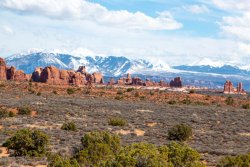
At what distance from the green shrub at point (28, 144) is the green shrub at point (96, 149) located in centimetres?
329

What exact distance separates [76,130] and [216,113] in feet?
89.3

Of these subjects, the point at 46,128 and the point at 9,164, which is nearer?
the point at 9,164

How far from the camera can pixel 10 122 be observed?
35.3 meters

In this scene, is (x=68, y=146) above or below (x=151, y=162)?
below

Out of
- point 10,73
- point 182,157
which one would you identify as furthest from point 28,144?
point 10,73

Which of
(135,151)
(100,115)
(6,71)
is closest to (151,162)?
(135,151)

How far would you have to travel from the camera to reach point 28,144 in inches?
912

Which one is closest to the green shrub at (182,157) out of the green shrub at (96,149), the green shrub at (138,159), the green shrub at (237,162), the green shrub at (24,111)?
the green shrub at (237,162)

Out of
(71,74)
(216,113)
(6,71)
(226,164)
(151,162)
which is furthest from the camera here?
(71,74)

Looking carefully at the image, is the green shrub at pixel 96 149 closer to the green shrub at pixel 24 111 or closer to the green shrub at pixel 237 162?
the green shrub at pixel 237 162

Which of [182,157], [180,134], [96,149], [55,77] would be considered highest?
[55,77]

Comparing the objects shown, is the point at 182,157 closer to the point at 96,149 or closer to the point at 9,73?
the point at 96,149

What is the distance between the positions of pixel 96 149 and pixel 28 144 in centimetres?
534

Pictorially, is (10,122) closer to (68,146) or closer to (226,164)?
(68,146)
